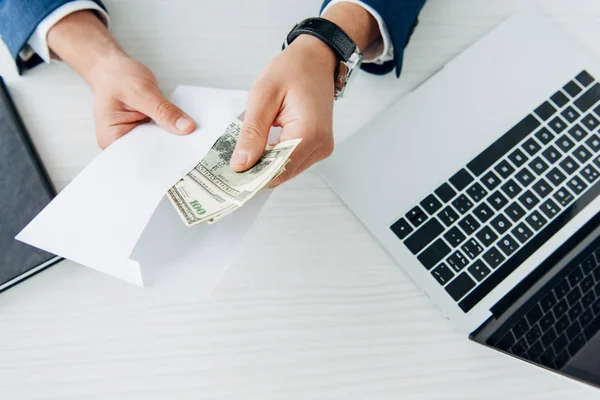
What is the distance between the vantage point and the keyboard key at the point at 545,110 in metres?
0.65

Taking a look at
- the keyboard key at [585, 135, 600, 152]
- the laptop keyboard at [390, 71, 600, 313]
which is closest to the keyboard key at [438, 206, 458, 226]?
the laptop keyboard at [390, 71, 600, 313]

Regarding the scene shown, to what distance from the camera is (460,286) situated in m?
0.58

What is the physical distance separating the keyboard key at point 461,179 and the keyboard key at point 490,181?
0.02 meters

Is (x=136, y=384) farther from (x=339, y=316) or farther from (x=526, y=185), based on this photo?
(x=526, y=185)

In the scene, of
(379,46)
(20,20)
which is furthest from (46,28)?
(379,46)

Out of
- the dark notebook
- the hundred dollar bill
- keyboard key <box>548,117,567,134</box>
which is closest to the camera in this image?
the hundred dollar bill

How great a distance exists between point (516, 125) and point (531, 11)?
176 mm

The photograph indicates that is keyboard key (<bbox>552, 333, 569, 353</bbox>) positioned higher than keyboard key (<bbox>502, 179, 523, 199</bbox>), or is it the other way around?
keyboard key (<bbox>502, 179, 523, 199</bbox>)

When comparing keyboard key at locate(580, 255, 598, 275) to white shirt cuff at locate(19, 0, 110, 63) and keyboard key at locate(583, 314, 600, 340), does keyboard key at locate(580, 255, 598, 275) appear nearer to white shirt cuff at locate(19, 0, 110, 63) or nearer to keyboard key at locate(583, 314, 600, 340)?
keyboard key at locate(583, 314, 600, 340)

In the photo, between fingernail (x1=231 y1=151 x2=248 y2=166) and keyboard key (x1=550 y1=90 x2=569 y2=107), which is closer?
fingernail (x1=231 y1=151 x2=248 y2=166)

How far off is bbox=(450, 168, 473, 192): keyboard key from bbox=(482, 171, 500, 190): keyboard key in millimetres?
18

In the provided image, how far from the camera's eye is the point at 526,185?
621 millimetres

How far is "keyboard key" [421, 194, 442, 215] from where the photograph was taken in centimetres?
61

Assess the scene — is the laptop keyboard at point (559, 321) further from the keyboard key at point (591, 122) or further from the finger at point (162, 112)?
the finger at point (162, 112)
